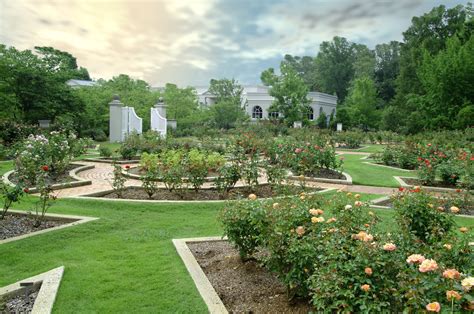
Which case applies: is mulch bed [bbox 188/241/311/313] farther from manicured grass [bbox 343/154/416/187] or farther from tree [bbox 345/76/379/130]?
tree [bbox 345/76/379/130]

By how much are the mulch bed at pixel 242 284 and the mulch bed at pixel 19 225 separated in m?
2.42

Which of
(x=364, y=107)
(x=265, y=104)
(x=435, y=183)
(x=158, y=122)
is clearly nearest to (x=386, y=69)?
(x=364, y=107)

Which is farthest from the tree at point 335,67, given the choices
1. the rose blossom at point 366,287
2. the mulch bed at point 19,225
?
the rose blossom at point 366,287

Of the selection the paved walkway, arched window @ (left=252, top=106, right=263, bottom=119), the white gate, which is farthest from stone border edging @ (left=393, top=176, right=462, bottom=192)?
arched window @ (left=252, top=106, right=263, bottom=119)

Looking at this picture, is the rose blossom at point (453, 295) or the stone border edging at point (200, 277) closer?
the rose blossom at point (453, 295)

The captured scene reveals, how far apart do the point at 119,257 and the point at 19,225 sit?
6.93 ft

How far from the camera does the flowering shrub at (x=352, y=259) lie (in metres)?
2.36

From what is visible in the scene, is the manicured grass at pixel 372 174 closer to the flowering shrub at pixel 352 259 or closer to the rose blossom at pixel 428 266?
the flowering shrub at pixel 352 259

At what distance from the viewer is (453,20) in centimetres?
4231

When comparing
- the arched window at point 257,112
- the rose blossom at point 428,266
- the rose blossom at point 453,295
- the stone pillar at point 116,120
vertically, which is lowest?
the rose blossom at point 453,295

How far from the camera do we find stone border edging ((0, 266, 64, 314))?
3443mm

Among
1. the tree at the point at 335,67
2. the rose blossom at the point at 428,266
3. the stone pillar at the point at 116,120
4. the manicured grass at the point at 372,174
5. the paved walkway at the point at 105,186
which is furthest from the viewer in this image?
the tree at the point at 335,67

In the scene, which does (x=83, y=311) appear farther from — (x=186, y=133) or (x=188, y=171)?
(x=186, y=133)

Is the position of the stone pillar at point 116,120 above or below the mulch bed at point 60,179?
above
